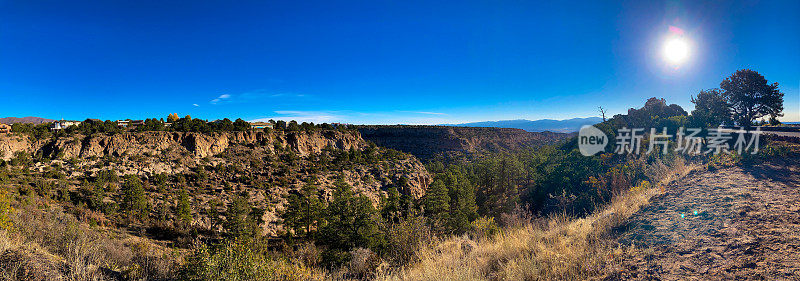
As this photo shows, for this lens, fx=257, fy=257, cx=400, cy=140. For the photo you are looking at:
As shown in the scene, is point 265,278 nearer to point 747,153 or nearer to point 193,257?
point 193,257

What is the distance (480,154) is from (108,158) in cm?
7831

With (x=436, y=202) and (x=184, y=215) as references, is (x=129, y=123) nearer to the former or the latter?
(x=184, y=215)

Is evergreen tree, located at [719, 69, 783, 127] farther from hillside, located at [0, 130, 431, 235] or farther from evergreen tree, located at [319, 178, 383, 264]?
hillside, located at [0, 130, 431, 235]

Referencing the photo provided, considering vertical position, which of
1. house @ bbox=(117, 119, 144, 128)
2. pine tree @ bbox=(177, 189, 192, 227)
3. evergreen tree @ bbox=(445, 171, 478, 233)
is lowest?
evergreen tree @ bbox=(445, 171, 478, 233)

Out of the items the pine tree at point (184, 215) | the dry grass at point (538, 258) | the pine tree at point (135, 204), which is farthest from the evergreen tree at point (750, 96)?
the pine tree at point (135, 204)

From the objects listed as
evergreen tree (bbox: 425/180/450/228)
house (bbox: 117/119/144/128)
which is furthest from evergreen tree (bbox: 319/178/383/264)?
house (bbox: 117/119/144/128)

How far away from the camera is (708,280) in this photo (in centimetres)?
292

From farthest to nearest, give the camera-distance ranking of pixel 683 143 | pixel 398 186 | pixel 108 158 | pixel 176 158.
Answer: pixel 398 186
pixel 176 158
pixel 108 158
pixel 683 143

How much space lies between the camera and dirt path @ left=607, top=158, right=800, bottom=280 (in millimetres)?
3062

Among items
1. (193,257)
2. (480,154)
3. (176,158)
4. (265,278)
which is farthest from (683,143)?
(480,154)

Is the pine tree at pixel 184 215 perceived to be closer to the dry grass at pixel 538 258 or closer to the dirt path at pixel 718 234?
the dry grass at pixel 538 258

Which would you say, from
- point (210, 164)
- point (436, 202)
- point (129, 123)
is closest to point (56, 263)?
point (436, 202)

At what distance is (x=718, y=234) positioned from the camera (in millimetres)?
3939

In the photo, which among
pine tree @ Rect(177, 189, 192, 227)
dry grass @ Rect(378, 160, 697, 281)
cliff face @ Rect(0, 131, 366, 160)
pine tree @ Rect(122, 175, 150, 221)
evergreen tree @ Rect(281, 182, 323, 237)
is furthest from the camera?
cliff face @ Rect(0, 131, 366, 160)
